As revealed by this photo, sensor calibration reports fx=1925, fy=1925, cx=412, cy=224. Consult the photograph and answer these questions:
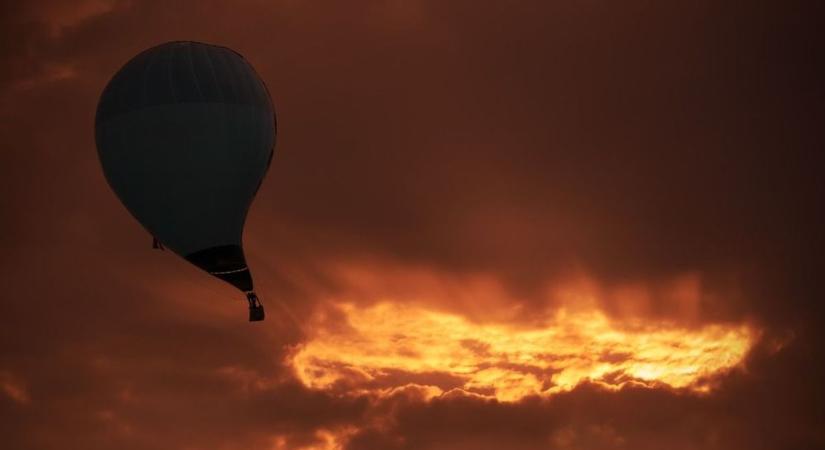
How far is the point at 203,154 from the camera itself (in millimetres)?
101062

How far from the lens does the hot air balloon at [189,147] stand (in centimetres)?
10100

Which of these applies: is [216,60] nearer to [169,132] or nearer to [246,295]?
[169,132]

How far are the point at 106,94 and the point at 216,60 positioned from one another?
6.23 metres

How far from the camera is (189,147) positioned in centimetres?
10100

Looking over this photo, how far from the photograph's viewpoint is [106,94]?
10281cm

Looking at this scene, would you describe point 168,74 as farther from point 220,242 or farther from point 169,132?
point 220,242

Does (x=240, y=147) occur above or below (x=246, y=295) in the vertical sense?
above

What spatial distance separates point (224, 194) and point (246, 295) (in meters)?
5.58

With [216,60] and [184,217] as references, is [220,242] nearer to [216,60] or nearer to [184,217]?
[184,217]

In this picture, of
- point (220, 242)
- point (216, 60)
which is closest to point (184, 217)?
point (220, 242)

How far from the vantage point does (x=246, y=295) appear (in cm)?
10281

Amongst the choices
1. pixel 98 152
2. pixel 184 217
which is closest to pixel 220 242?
pixel 184 217

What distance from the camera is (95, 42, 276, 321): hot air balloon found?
101000mm

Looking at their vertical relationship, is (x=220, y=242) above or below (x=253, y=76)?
below
